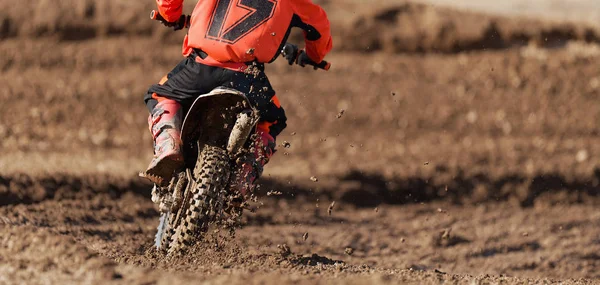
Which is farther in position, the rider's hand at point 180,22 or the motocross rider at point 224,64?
the rider's hand at point 180,22

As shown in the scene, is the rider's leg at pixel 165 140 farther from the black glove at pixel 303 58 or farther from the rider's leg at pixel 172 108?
the black glove at pixel 303 58

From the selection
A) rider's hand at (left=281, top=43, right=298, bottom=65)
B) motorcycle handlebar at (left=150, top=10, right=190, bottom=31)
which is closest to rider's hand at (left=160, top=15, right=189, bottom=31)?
motorcycle handlebar at (left=150, top=10, right=190, bottom=31)

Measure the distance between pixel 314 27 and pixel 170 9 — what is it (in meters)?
0.86

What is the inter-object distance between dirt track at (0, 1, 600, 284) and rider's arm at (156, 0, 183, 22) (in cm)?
135

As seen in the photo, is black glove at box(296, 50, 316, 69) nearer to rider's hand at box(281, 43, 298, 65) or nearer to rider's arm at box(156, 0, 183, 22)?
rider's hand at box(281, 43, 298, 65)

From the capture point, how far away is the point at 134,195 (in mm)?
8500

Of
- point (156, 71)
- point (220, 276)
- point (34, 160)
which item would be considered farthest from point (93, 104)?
point (220, 276)

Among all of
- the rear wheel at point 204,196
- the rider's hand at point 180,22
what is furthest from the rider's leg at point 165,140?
the rider's hand at point 180,22

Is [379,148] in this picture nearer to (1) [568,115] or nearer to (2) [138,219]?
(1) [568,115]

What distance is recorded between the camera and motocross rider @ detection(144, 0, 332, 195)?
4.99 m

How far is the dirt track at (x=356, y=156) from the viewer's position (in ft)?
17.3

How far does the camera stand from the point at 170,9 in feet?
17.5

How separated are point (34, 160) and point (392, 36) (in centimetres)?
649

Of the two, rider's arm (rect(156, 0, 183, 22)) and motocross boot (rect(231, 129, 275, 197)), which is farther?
rider's arm (rect(156, 0, 183, 22))
